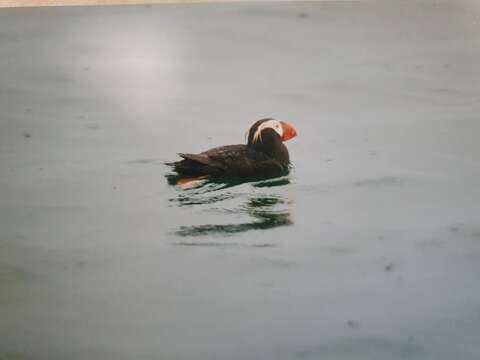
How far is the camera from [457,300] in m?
2.54

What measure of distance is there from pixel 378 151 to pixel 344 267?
0.96 metres

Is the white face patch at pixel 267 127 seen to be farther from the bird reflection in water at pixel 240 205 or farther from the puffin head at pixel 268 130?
the bird reflection in water at pixel 240 205

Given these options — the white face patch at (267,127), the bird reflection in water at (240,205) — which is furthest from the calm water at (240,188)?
the white face patch at (267,127)

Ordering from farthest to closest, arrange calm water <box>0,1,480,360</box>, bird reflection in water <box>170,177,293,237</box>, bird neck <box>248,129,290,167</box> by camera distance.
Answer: bird neck <box>248,129,290,167</box> < bird reflection in water <box>170,177,293,237</box> < calm water <box>0,1,480,360</box>

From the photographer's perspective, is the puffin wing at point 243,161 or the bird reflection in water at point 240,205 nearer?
the bird reflection in water at point 240,205

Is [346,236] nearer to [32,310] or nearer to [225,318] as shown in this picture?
[225,318]

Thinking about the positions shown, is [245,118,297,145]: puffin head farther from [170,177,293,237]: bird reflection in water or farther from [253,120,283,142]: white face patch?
[170,177,293,237]: bird reflection in water

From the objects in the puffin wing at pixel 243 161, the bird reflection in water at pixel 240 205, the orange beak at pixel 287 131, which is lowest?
the bird reflection in water at pixel 240 205

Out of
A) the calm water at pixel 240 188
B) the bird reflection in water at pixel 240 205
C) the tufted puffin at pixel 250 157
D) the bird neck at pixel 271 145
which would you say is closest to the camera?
the calm water at pixel 240 188

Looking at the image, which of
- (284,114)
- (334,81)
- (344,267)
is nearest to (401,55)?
(334,81)

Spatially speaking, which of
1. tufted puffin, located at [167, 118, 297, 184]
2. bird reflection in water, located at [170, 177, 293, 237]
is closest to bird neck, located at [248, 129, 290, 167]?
tufted puffin, located at [167, 118, 297, 184]

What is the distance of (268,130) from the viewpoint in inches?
139

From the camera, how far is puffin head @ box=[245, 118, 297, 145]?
3.54 m

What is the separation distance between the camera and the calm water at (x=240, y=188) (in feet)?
7.93
